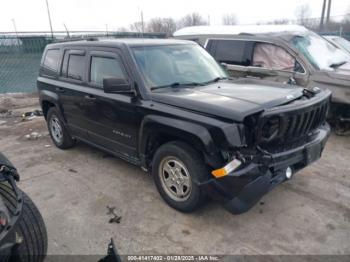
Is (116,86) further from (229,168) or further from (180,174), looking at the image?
(229,168)

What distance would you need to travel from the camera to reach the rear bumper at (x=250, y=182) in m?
2.81

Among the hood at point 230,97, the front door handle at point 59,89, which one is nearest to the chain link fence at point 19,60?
the front door handle at point 59,89

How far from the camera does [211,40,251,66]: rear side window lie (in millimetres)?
6504

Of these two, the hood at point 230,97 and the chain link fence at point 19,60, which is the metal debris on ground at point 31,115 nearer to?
the chain link fence at point 19,60

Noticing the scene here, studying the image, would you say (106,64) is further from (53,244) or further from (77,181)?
(53,244)

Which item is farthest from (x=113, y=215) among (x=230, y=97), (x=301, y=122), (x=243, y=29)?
(x=243, y=29)

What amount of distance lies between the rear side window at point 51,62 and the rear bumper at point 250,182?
358 cm

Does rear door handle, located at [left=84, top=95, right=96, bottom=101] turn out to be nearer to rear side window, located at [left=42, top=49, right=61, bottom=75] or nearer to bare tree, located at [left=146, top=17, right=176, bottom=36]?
rear side window, located at [left=42, top=49, right=61, bottom=75]

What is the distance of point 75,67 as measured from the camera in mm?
4727

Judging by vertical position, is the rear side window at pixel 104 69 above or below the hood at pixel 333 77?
above

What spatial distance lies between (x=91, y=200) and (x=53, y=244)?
0.85 m

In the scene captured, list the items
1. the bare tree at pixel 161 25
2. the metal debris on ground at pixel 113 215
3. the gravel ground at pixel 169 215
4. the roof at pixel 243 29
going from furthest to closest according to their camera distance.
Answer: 1. the bare tree at pixel 161 25
2. the roof at pixel 243 29
3. the metal debris on ground at pixel 113 215
4. the gravel ground at pixel 169 215

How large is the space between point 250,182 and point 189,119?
0.84 metres

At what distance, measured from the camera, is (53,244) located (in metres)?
3.10
